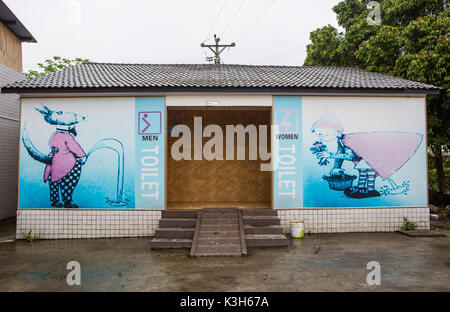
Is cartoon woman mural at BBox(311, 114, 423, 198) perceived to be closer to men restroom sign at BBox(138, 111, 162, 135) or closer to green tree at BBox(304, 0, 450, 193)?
green tree at BBox(304, 0, 450, 193)

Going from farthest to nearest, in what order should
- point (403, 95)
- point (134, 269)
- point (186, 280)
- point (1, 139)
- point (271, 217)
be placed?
1. point (1, 139)
2. point (403, 95)
3. point (271, 217)
4. point (134, 269)
5. point (186, 280)

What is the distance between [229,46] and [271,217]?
634 inches

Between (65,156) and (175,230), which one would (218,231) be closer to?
(175,230)

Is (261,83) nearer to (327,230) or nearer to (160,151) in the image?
(160,151)

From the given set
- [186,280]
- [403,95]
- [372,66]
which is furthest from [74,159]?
[372,66]

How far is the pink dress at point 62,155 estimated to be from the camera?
29.6ft

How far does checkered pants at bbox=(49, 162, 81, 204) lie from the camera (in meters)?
8.98

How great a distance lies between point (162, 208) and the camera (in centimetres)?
908

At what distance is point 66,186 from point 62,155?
0.87 m

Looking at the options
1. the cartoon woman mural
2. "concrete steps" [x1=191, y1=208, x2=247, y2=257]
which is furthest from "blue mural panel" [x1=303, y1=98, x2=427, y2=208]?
"concrete steps" [x1=191, y1=208, x2=247, y2=257]

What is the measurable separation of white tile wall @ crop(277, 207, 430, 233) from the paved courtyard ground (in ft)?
2.05

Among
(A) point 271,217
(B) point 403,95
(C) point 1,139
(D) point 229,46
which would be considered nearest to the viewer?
(A) point 271,217

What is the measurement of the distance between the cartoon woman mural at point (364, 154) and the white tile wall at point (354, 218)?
55 cm

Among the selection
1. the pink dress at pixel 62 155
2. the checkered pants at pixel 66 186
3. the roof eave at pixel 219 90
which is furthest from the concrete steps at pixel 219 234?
the pink dress at pixel 62 155
